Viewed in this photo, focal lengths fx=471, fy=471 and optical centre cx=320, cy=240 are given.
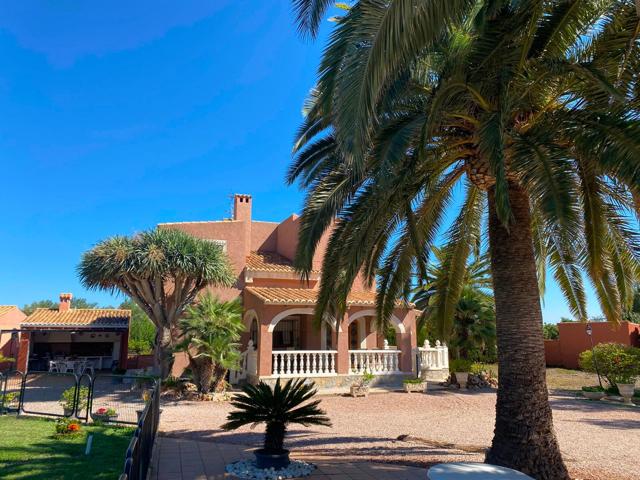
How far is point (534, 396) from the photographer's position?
268 inches

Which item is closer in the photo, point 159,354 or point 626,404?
point 626,404

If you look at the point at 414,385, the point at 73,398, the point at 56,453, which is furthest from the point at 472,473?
the point at 414,385

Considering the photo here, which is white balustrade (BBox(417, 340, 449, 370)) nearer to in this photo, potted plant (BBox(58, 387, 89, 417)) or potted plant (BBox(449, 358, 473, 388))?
potted plant (BBox(449, 358, 473, 388))

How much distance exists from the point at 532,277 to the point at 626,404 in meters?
12.5

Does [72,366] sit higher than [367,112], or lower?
lower

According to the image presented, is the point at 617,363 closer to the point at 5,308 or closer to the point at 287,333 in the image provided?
the point at 287,333

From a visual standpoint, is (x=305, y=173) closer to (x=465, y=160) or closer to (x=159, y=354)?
(x=465, y=160)

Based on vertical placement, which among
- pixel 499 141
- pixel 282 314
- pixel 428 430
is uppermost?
pixel 499 141

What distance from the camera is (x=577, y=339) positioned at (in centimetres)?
2848

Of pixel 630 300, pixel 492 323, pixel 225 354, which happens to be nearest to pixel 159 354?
pixel 225 354

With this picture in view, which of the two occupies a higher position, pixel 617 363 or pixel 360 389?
pixel 617 363

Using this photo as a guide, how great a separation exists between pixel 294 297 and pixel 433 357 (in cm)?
722

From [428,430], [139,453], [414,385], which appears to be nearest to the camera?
[139,453]

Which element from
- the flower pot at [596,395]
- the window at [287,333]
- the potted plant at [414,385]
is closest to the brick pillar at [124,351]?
the window at [287,333]
